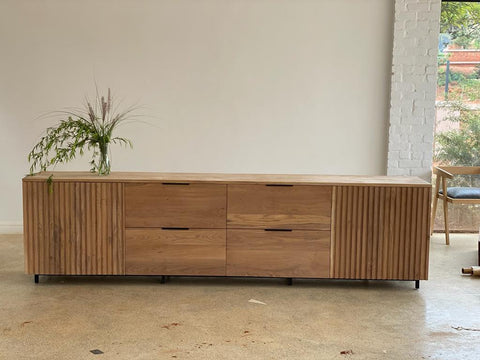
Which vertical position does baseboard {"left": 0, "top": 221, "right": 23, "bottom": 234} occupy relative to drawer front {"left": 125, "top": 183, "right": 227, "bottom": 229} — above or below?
below

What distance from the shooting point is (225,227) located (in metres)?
4.71

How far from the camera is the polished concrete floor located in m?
3.58

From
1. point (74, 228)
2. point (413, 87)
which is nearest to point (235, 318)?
point (74, 228)

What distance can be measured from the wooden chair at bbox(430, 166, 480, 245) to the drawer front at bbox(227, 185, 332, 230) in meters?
1.87

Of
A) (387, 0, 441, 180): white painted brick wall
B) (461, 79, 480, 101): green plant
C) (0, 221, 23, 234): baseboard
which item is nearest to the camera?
(387, 0, 441, 180): white painted brick wall

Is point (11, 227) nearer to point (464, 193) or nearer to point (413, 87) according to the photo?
point (413, 87)

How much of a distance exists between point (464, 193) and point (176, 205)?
267 centimetres

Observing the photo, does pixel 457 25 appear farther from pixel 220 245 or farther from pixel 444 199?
pixel 220 245

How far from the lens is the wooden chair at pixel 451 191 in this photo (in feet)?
19.9

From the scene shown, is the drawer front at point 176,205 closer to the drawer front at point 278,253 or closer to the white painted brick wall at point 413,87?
the drawer front at point 278,253

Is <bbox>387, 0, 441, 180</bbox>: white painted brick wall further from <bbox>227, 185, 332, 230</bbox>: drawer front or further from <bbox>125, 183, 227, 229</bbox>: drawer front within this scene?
<bbox>125, 183, 227, 229</bbox>: drawer front

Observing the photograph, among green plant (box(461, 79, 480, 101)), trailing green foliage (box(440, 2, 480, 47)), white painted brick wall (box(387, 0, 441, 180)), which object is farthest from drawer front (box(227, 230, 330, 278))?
trailing green foliage (box(440, 2, 480, 47))

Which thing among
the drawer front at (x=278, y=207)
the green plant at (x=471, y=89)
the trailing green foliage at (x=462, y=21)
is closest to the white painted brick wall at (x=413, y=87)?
the trailing green foliage at (x=462, y=21)

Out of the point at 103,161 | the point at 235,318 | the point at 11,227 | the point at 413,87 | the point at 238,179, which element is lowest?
the point at 235,318
